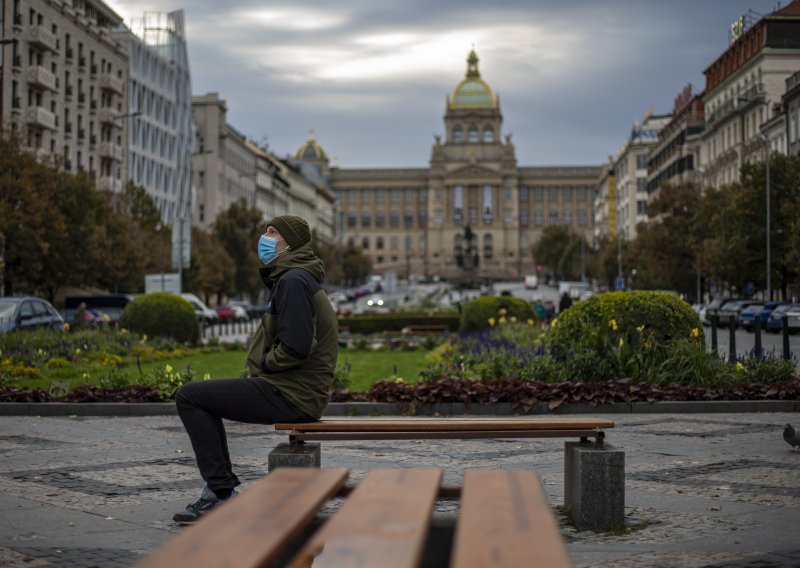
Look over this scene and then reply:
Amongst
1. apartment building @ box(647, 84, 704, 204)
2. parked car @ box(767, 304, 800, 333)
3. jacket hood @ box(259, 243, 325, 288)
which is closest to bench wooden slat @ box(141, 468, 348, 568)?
jacket hood @ box(259, 243, 325, 288)

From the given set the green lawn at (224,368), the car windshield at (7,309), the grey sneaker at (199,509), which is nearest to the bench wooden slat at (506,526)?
the grey sneaker at (199,509)

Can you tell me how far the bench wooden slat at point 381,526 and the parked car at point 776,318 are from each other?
40.7 metres

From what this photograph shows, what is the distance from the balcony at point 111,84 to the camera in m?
75.1

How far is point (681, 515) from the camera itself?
7758 millimetres

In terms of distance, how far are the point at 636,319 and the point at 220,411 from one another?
1088 centimetres

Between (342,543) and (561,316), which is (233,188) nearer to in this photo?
(561,316)

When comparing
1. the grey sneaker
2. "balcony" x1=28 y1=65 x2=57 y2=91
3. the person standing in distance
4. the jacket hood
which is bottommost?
the grey sneaker

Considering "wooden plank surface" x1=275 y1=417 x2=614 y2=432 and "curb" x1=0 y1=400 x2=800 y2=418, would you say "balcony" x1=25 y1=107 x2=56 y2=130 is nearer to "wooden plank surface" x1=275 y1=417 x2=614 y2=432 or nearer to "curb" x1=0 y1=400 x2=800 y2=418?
"curb" x1=0 y1=400 x2=800 y2=418

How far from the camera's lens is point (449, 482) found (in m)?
9.18

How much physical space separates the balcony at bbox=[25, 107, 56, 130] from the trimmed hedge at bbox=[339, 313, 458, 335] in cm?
2390

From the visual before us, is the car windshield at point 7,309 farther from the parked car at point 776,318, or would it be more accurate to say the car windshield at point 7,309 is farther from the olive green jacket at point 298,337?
the parked car at point 776,318

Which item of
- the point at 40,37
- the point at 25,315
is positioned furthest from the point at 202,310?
the point at 25,315

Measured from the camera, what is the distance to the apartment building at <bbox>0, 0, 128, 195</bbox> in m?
60.9

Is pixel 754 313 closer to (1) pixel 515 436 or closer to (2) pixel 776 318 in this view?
(2) pixel 776 318
